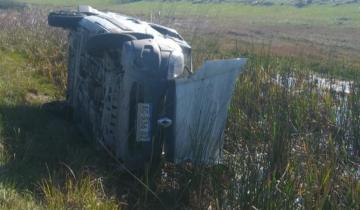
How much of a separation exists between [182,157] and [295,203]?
1180 mm

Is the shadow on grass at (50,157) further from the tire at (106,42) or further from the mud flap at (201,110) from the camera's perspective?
the tire at (106,42)

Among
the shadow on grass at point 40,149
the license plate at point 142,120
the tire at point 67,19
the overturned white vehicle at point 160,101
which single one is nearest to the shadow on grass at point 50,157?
the shadow on grass at point 40,149

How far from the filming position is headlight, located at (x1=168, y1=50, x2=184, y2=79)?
17.4ft

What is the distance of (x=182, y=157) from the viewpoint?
5.28 metres

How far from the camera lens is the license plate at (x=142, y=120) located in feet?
17.1

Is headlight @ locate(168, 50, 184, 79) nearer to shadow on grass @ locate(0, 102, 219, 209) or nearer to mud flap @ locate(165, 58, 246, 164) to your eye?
mud flap @ locate(165, 58, 246, 164)

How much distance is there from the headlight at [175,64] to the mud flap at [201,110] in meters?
0.09

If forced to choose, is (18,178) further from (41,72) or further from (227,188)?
(41,72)

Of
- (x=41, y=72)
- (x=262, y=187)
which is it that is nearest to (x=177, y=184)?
(x=262, y=187)

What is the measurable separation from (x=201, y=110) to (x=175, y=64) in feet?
1.36

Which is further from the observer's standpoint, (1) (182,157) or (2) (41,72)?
(2) (41,72)

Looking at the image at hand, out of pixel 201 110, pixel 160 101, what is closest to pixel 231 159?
pixel 201 110

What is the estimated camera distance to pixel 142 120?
5223 mm

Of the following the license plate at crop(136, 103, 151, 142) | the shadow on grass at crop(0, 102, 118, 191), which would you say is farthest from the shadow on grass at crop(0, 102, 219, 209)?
the license plate at crop(136, 103, 151, 142)
